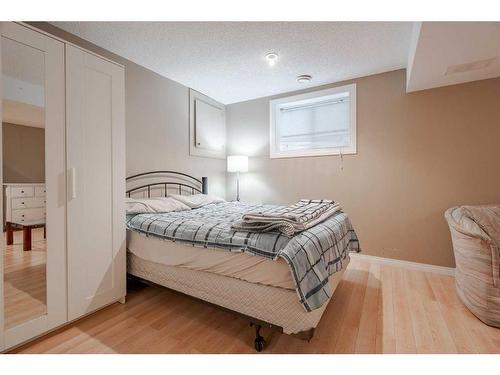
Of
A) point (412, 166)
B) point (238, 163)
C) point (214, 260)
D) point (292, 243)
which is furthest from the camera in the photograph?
point (238, 163)

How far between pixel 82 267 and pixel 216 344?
1129 mm

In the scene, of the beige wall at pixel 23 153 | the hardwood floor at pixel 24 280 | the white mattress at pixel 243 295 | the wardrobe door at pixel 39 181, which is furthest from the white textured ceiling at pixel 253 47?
the white mattress at pixel 243 295

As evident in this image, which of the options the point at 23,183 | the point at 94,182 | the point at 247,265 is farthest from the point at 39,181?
the point at 247,265

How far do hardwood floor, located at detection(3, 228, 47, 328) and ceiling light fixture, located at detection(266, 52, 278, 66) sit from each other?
8.32ft

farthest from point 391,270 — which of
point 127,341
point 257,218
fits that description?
point 127,341

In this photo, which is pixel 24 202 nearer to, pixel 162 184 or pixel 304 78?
pixel 162 184

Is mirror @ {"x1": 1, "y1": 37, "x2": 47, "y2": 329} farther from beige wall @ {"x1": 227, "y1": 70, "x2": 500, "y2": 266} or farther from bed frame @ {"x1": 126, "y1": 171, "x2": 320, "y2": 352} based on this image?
beige wall @ {"x1": 227, "y1": 70, "x2": 500, "y2": 266}

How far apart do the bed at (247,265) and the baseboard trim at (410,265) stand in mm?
1264

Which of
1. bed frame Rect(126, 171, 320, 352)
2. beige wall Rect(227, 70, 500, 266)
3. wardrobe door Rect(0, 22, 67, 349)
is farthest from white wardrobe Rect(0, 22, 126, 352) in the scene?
beige wall Rect(227, 70, 500, 266)

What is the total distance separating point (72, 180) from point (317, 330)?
6.69 ft

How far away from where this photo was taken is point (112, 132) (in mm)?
1883

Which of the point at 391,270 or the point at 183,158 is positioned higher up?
the point at 183,158

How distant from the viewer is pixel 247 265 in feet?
4.79
